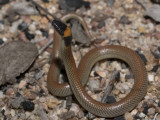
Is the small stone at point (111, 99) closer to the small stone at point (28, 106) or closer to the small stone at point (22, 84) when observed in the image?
the small stone at point (28, 106)

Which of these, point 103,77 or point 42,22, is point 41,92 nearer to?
point 103,77

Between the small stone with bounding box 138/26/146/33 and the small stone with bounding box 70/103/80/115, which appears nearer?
the small stone with bounding box 70/103/80/115

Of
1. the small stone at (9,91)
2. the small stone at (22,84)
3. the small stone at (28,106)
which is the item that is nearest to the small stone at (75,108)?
the small stone at (28,106)

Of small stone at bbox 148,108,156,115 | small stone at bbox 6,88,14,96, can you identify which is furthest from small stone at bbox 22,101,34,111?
small stone at bbox 148,108,156,115

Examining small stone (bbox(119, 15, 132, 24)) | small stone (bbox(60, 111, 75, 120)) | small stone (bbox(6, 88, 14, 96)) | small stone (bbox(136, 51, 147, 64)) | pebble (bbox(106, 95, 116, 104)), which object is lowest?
small stone (bbox(60, 111, 75, 120))

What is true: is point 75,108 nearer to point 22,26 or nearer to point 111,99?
point 111,99

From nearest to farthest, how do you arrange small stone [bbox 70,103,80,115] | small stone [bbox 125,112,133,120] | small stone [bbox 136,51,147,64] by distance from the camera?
small stone [bbox 125,112,133,120]
small stone [bbox 70,103,80,115]
small stone [bbox 136,51,147,64]

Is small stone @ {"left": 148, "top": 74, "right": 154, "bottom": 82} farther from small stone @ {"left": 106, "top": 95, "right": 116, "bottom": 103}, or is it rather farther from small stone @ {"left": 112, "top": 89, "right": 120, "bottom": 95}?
small stone @ {"left": 106, "top": 95, "right": 116, "bottom": 103}

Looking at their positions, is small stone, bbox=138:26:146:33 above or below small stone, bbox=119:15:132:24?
below

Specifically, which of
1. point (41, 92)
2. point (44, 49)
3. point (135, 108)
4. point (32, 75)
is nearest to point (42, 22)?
point (44, 49)
